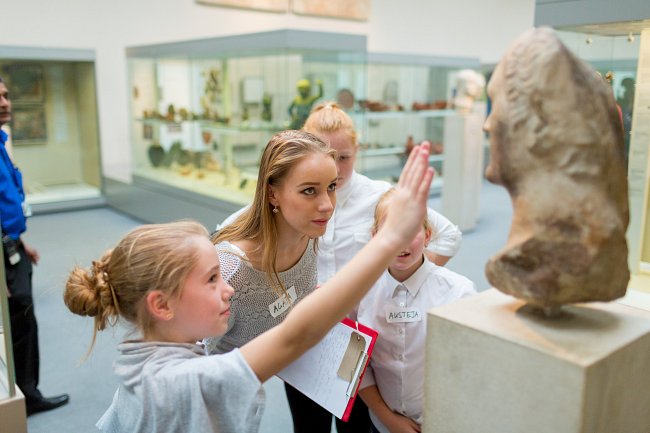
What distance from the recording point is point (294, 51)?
18.9ft

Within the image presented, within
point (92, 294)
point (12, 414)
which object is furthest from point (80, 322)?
point (92, 294)

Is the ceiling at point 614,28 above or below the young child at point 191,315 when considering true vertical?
above

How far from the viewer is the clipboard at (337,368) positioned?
5.31ft

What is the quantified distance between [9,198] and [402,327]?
2.43 m

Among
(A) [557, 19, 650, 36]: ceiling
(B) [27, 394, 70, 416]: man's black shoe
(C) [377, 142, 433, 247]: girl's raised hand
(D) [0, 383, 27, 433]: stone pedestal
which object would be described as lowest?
(B) [27, 394, 70, 416]: man's black shoe

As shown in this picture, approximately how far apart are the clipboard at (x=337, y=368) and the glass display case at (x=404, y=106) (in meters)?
7.86

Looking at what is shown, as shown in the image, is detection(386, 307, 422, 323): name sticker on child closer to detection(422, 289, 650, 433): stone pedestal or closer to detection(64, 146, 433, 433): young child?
detection(422, 289, 650, 433): stone pedestal

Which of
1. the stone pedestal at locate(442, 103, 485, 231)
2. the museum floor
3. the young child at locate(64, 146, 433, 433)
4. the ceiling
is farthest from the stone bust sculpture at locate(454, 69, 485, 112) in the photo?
the young child at locate(64, 146, 433, 433)

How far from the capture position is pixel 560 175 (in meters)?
1.27

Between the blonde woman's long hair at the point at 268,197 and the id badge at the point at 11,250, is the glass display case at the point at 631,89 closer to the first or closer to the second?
the blonde woman's long hair at the point at 268,197

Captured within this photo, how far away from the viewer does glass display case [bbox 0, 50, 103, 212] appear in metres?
8.50

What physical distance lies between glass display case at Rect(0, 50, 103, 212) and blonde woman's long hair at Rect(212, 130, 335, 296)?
728 centimetres

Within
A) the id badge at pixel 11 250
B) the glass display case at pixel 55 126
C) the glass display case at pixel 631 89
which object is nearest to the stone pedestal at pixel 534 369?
the glass display case at pixel 631 89

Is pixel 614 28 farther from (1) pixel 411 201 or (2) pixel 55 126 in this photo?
(2) pixel 55 126
